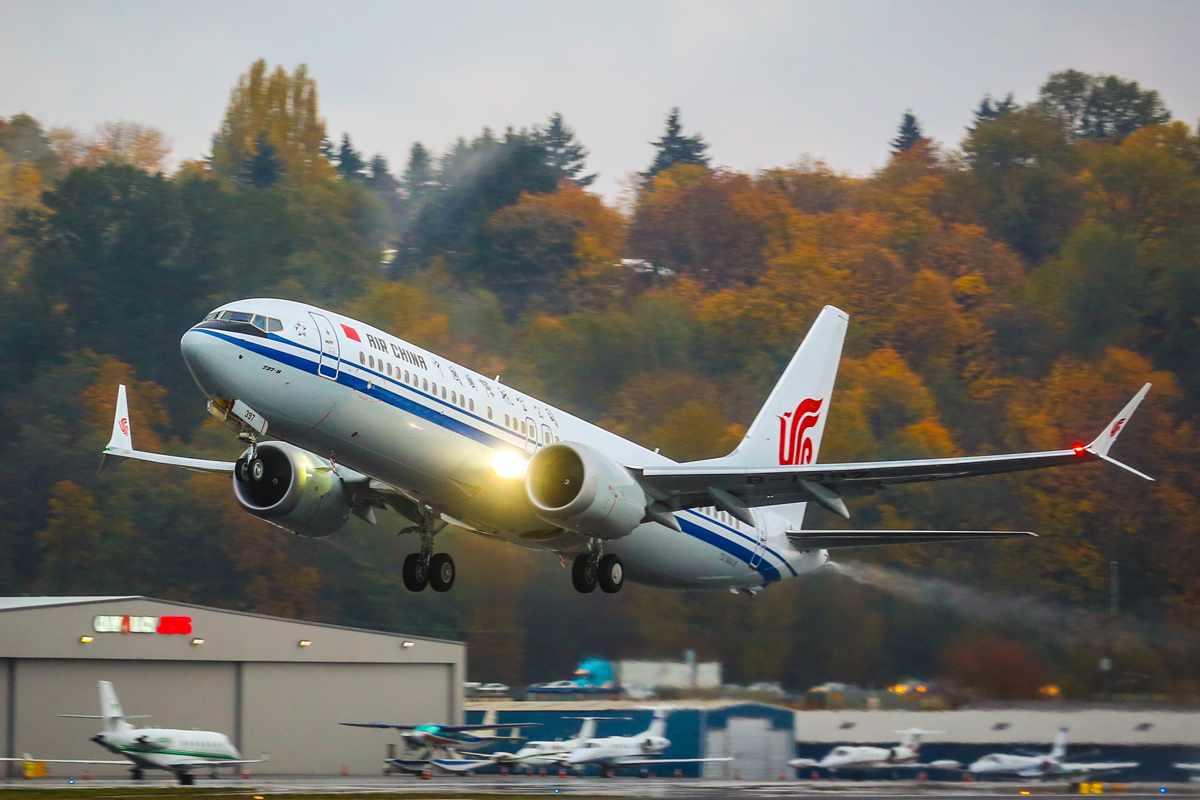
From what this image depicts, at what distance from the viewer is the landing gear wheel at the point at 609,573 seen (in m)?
37.0

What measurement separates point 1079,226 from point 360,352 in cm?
9482

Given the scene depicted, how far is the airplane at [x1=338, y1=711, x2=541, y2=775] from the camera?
5341 centimetres

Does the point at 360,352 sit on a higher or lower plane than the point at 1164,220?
lower

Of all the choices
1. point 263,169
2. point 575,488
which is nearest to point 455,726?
point 575,488

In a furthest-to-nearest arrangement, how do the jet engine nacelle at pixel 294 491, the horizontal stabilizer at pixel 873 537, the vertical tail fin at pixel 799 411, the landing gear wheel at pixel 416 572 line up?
1. the vertical tail fin at pixel 799 411
2. the horizontal stabilizer at pixel 873 537
3. the landing gear wheel at pixel 416 572
4. the jet engine nacelle at pixel 294 491

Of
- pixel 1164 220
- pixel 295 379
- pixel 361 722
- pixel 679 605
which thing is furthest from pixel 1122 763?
pixel 1164 220

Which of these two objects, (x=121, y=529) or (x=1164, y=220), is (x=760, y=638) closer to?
(x=121, y=529)

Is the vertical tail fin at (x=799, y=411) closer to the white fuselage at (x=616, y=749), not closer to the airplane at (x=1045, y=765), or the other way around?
the airplane at (x=1045, y=765)

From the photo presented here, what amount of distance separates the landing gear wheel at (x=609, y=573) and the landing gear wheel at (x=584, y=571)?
151 mm

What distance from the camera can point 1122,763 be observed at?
47.7m

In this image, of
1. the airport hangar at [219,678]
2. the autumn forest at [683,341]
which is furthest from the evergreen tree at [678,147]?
the airport hangar at [219,678]

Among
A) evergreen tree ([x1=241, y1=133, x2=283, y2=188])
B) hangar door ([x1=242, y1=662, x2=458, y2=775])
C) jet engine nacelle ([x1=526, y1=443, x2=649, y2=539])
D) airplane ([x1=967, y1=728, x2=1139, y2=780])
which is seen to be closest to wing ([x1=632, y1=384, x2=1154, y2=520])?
jet engine nacelle ([x1=526, y1=443, x2=649, y2=539])

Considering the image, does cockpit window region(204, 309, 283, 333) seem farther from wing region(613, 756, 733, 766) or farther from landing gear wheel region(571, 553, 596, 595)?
wing region(613, 756, 733, 766)

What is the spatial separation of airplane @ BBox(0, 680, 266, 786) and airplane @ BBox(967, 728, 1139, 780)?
19.7 meters
